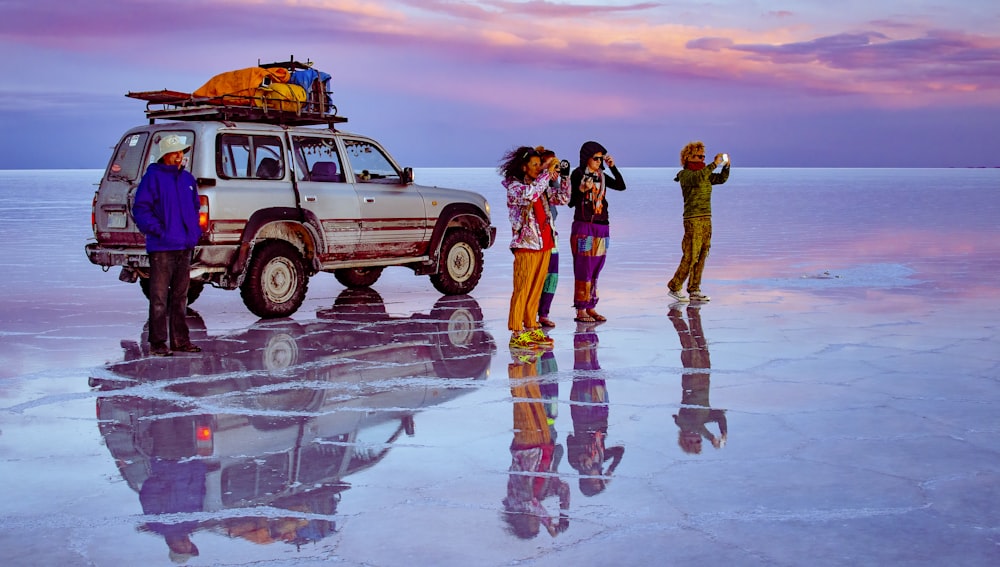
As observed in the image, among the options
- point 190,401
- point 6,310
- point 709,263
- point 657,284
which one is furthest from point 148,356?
point 709,263

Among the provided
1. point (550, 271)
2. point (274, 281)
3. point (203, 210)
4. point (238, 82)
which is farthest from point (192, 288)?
point (550, 271)

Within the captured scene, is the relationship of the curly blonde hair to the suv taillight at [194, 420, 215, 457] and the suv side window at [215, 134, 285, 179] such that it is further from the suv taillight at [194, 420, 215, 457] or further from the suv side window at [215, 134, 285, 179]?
the suv taillight at [194, 420, 215, 457]

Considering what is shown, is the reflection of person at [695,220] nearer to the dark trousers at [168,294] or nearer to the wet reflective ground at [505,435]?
the wet reflective ground at [505,435]

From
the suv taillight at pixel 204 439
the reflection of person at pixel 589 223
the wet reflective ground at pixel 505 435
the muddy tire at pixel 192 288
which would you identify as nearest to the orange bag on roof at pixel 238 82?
the muddy tire at pixel 192 288

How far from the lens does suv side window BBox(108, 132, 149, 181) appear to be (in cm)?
1191

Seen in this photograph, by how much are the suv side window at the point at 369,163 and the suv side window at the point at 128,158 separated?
237 cm

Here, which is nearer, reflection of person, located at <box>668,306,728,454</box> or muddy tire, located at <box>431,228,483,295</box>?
reflection of person, located at <box>668,306,728,454</box>

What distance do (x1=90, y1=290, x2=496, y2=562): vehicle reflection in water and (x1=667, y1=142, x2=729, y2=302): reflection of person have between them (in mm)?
2953

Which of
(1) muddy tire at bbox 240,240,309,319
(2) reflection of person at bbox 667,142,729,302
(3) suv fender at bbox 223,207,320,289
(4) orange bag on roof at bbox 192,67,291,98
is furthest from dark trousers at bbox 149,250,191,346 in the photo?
(2) reflection of person at bbox 667,142,729,302

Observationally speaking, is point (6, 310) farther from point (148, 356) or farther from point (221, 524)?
point (221, 524)

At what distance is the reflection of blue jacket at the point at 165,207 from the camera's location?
9.66 meters

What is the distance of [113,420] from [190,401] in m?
0.69

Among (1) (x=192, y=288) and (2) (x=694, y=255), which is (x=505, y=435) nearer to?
(2) (x=694, y=255)

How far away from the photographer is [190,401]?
7.89 meters
